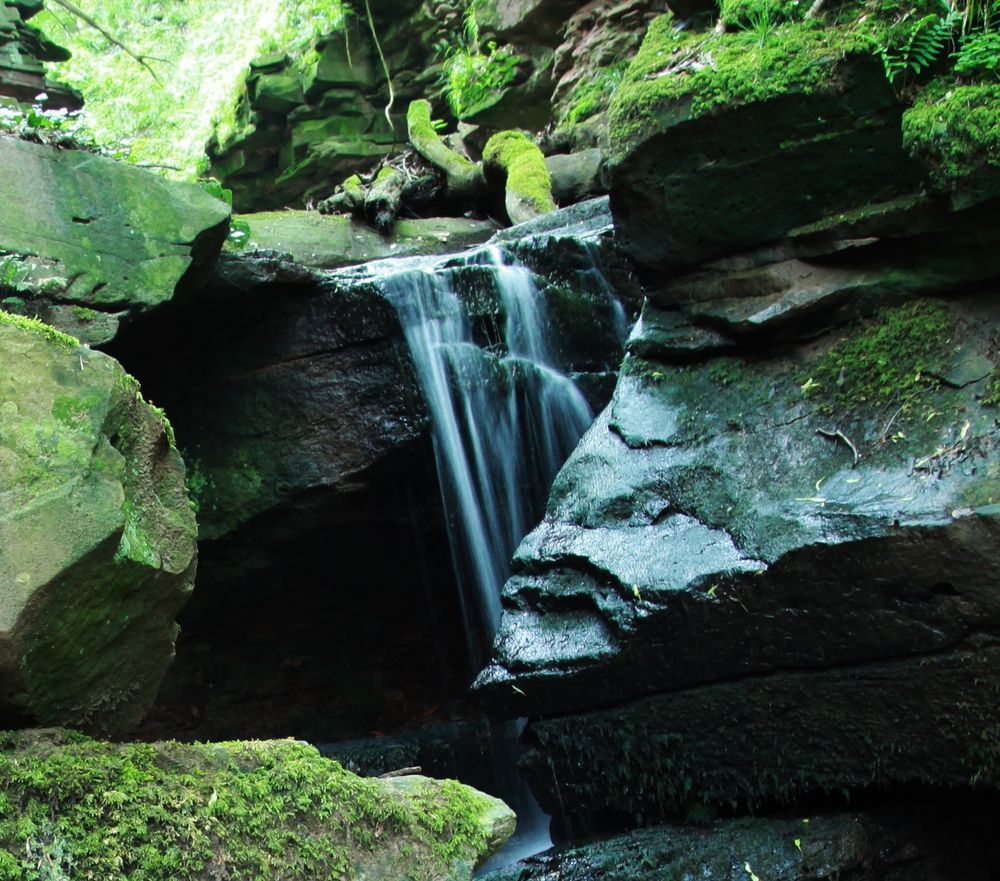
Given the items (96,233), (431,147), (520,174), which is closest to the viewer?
(96,233)

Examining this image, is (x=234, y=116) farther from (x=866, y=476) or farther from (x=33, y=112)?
(x=866, y=476)

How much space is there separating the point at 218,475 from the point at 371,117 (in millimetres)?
9151

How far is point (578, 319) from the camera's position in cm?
713

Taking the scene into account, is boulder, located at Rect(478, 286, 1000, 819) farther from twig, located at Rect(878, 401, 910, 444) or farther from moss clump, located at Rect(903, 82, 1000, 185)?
moss clump, located at Rect(903, 82, 1000, 185)

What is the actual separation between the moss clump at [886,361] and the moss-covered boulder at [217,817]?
94.3 inches

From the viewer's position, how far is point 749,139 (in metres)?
4.48

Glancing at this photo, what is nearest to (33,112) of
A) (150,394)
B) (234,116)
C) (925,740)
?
(150,394)

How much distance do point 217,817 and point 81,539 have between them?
800 millimetres

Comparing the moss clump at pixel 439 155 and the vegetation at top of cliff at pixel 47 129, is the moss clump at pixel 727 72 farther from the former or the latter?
the moss clump at pixel 439 155

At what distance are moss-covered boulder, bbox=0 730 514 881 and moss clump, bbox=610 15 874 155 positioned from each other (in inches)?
126

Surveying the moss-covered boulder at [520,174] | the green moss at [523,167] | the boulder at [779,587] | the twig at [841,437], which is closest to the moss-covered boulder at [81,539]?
the boulder at [779,587]

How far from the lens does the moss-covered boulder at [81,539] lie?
8.04ft

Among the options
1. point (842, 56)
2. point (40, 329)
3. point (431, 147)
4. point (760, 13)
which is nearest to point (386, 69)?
point (431, 147)

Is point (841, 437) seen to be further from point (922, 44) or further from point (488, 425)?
point (488, 425)
